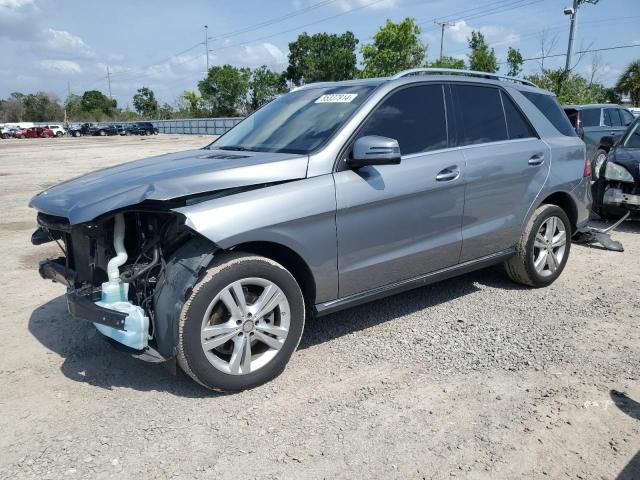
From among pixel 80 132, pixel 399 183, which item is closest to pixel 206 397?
pixel 399 183

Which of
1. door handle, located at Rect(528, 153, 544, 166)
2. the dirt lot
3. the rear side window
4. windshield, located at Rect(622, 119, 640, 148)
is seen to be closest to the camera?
the dirt lot

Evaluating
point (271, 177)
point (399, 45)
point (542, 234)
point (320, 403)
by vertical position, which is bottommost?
point (320, 403)

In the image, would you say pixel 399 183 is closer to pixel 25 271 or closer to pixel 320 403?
pixel 320 403

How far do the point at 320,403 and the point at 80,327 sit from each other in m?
2.17

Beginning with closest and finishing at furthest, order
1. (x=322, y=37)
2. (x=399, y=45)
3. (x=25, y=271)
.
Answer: (x=25, y=271) → (x=399, y=45) → (x=322, y=37)

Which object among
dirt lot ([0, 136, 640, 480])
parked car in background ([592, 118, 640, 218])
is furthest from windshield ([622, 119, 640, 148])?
dirt lot ([0, 136, 640, 480])

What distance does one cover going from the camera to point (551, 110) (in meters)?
5.13

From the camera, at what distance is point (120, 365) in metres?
3.64

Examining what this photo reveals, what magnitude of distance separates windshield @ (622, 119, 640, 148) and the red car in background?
61.2 m

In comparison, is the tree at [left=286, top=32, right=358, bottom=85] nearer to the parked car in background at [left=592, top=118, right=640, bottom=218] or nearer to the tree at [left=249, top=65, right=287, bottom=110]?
the tree at [left=249, top=65, right=287, bottom=110]

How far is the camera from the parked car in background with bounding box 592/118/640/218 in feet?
23.8

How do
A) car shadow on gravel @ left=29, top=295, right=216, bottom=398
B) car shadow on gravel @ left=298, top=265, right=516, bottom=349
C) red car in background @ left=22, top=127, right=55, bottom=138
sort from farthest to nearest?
red car in background @ left=22, top=127, right=55, bottom=138, car shadow on gravel @ left=298, top=265, right=516, bottom=349, car shadow on gravel @ left=29, top=295, right=216, bottom=398

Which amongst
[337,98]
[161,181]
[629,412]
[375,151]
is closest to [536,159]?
[337,98]

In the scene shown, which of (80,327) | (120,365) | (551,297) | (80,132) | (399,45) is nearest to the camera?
(120,365)
